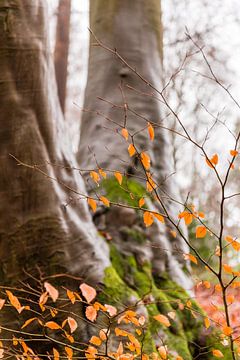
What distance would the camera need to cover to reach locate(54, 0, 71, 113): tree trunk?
811 centimetres

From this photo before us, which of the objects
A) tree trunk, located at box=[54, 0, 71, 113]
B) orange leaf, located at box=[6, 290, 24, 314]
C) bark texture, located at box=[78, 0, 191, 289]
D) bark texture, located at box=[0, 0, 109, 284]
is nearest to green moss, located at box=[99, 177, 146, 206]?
bark texture, located at box=[78, 0, 191, 289]

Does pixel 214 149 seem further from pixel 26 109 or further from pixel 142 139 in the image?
pixel 26 109

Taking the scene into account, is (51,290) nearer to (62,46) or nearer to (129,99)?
(129,99)

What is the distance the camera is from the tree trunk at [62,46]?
8109mm

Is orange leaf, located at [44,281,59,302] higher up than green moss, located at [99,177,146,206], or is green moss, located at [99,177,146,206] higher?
orange leaf, located at [44,281,59,302]

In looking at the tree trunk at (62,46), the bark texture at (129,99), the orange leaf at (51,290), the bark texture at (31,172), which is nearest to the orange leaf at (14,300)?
the orange leaf at (51,290)

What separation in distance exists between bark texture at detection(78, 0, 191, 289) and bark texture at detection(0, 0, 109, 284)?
0.95 m

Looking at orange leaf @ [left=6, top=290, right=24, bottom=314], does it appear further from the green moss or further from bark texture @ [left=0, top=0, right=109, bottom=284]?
the green moss

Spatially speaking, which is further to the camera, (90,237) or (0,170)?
(90,237)

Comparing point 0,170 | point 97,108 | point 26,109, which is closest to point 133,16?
point 97,108

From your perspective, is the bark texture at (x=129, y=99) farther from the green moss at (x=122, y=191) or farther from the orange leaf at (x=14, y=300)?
the orange leaf at (x=14, y=300)

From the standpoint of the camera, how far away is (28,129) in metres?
2.97

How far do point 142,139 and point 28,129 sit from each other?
1673mm

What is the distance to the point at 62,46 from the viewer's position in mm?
8891
